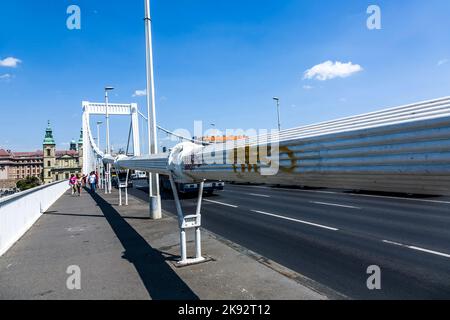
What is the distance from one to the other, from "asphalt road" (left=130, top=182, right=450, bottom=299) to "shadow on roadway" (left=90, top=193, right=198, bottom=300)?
1987 millimetres

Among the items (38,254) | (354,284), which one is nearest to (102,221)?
(38,254)

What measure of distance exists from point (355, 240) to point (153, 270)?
462 centimetres

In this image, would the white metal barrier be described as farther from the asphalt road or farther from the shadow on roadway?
the asphalt road

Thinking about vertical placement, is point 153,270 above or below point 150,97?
below

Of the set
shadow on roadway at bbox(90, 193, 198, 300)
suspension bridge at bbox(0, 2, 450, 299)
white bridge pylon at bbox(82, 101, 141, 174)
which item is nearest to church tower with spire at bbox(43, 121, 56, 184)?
white bridge pylon at bbox(82, 101, 141, 174)

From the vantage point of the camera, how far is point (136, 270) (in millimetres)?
5668

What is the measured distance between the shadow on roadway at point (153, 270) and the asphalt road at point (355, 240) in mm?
1987

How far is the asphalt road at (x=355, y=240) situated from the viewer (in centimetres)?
511

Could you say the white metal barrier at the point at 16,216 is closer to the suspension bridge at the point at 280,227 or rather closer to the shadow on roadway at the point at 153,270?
the suspension bridge at the point at 280,227

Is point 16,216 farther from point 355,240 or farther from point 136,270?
point 355,240

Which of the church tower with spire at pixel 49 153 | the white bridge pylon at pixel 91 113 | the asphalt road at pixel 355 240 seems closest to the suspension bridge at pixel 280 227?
the asphalt road at pixel 355 240

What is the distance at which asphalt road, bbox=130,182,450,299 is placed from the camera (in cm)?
511

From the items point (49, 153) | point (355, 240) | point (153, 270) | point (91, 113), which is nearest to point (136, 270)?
point (153, 270)

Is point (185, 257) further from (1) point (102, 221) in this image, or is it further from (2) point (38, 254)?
(1) point (102, 221)
